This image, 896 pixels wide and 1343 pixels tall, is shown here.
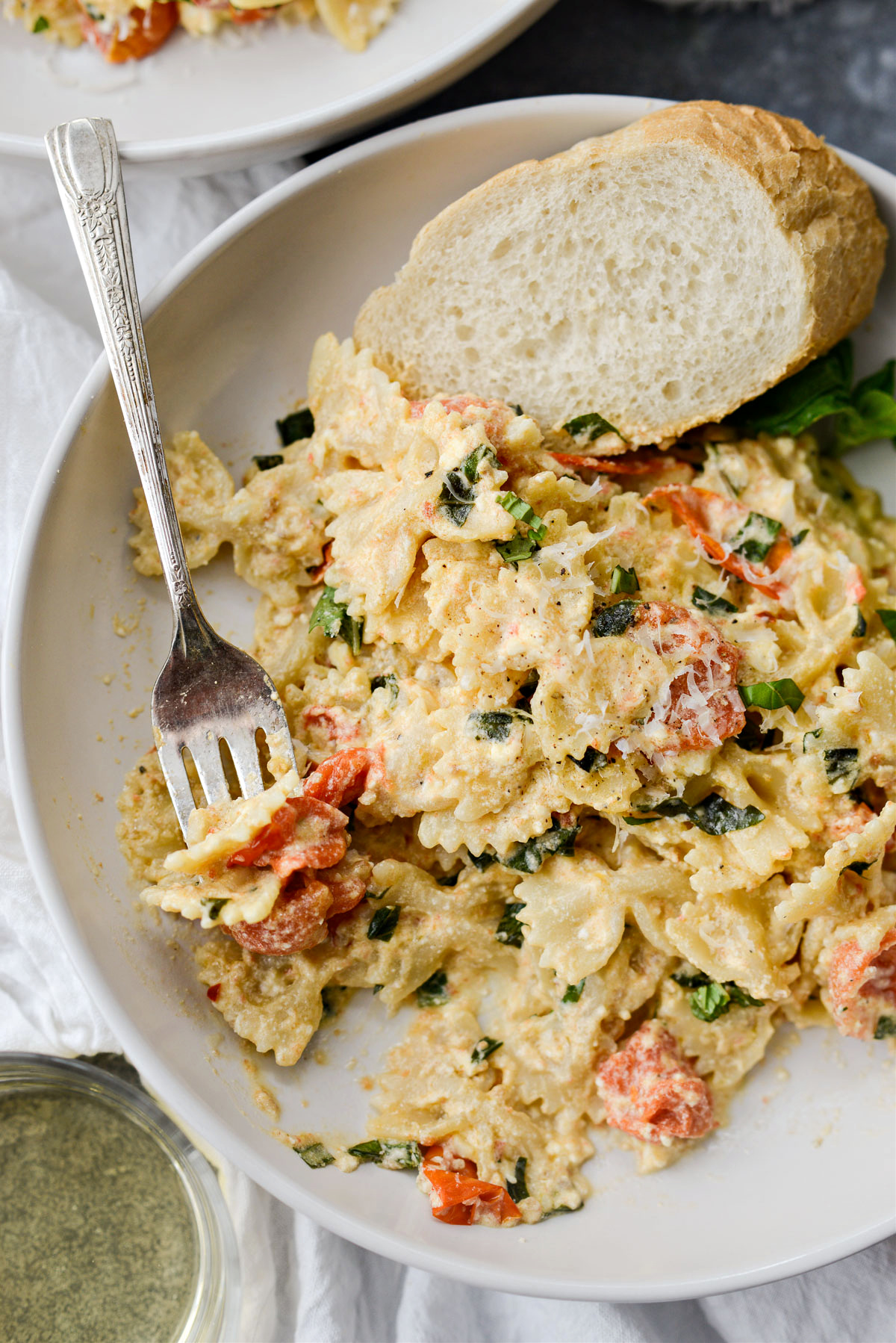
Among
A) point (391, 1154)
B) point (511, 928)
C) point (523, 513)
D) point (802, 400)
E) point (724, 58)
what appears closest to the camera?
point (523, 513)

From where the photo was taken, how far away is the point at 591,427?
3469mm

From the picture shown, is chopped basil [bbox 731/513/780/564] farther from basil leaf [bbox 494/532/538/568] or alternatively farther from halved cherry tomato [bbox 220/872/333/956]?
halved cherry tomato [bbox 220/872/333/956]

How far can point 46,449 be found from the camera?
12.2ft

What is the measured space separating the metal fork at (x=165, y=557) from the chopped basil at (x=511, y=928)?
2.67ft

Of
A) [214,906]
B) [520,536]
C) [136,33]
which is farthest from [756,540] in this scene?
[136,33]

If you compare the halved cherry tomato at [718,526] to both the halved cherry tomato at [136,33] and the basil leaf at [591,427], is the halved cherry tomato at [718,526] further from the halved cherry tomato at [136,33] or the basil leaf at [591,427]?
the halved cherry tomato at [136,33]

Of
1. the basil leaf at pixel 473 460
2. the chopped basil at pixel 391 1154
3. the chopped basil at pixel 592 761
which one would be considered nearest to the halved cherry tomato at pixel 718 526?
the basil leaf at pixel 473 460

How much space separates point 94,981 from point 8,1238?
1.25 metres

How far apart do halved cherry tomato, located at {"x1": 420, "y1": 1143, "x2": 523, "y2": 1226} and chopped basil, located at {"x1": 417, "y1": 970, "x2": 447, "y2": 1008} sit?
1.50 ft

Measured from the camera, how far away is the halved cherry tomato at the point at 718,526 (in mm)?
3328

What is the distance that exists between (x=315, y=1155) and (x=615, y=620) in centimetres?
175

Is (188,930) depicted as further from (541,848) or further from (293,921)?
(541,848)

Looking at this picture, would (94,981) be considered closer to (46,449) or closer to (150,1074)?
(150,1074)

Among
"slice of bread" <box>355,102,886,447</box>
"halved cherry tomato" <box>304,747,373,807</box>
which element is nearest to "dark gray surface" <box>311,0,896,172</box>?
"slice of bread" <box>355,102,886,447</box>
